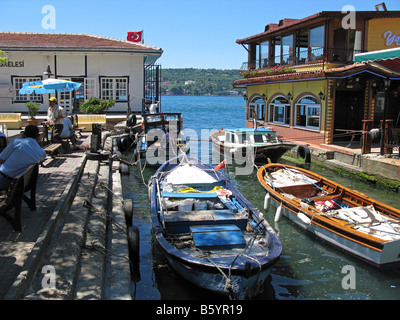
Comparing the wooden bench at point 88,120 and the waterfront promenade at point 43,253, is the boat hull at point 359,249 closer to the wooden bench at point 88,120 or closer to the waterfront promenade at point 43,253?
the waterfront promenade at point 43,253

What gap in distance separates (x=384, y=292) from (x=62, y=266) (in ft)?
19.4

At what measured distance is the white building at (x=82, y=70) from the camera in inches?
1056

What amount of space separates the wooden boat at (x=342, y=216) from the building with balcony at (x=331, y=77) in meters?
8.04

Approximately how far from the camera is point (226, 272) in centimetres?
627

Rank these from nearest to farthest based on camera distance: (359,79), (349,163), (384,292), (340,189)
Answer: (384,292)
(340,189)
(349,163)
(359,79)

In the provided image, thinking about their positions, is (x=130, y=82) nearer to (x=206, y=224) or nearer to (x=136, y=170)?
(x=136, y=170)

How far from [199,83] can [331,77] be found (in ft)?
524

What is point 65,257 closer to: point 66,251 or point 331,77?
point 66,251

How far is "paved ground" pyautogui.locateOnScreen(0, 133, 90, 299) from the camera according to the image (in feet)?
16.5

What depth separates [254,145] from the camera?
1886 centimetres

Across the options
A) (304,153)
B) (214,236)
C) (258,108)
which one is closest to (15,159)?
(214,236)

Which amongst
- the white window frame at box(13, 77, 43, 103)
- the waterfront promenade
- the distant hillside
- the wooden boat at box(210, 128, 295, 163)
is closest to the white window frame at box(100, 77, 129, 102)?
the white window frame at box(13, 77, 43, 103)

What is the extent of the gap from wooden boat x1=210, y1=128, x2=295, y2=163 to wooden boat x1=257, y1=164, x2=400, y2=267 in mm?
5611
